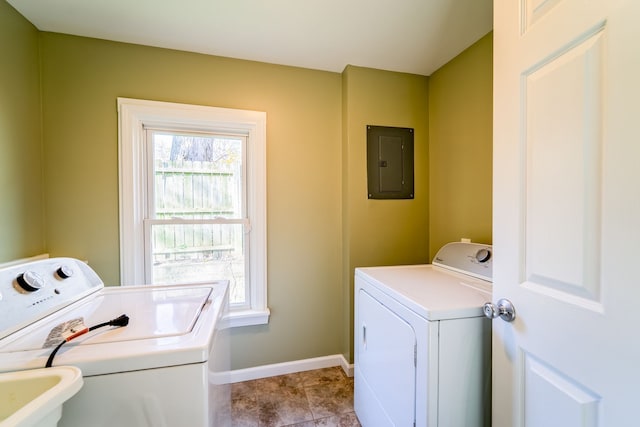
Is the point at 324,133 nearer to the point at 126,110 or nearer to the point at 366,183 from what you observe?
the point at 366,183

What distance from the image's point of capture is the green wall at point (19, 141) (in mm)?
1331

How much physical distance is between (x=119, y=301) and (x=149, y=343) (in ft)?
1.73

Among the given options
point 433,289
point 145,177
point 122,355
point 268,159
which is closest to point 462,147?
point 433,289

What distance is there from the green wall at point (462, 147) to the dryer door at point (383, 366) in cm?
92

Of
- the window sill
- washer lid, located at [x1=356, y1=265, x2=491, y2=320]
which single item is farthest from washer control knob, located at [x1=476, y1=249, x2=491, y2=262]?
the window sill

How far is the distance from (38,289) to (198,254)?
985 millimetres

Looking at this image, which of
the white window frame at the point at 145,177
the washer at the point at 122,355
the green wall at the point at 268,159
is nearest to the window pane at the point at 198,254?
the white window frame at the point at 145,177

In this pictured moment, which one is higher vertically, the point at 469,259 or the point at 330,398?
the point at 469,259

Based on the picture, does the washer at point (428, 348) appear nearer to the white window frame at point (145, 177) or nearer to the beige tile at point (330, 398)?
the beige tile at point (330, 398)

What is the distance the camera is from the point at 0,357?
2.14 ft

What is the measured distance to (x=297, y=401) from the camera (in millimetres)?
1705

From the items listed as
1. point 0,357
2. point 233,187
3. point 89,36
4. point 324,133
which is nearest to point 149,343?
point 0,357

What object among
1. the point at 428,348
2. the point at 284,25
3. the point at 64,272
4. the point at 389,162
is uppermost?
the point at 284,25

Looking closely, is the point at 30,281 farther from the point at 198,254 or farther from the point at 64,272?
the point at 198,254
